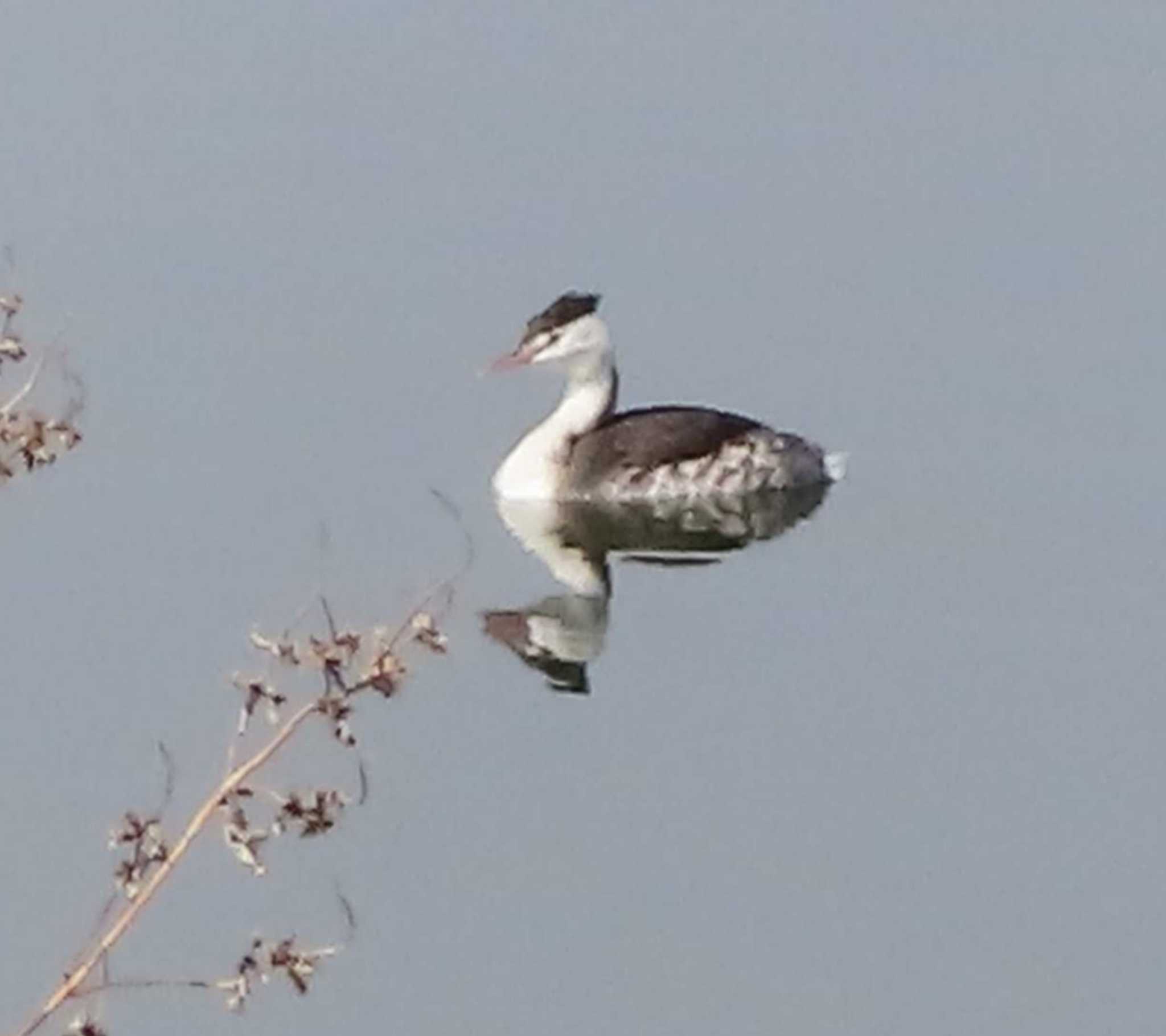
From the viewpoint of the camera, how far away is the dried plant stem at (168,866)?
116 inches

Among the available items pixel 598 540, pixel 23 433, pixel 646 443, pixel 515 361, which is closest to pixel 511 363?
pixel 515 361

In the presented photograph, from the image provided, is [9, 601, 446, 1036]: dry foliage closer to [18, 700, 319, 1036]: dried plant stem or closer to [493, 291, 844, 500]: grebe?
[18, 700, 319, 1036]: dried plant stem

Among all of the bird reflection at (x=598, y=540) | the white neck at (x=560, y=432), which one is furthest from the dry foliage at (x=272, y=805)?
the white neck at (x=560, y=432)

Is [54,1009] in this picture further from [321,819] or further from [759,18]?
[759,18]

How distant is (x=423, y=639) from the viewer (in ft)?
10.2

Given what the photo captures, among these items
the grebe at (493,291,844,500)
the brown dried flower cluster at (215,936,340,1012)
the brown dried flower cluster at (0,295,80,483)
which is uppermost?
the grebe at (493,291,844,500)

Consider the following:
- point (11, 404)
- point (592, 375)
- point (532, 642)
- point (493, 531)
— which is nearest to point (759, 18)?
point (592, 375)

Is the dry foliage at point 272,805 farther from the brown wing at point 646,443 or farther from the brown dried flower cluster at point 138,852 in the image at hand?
the brown wing at point 646,443

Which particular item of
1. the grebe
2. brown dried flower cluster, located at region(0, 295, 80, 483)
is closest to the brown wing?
the grebe

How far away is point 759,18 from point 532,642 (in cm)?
797

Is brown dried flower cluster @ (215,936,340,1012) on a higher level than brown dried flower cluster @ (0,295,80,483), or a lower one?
lower

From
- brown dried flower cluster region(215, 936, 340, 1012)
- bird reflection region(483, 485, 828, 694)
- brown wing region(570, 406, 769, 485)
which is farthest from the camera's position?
brown wing region(570, 406, 769, 485)

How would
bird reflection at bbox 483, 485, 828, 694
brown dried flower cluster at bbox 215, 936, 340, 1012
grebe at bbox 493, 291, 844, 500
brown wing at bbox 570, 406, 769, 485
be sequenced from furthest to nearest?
brown wing at bbox 570, 406, 769, 485
grebe at bbox 493, 291, 844, 500
bird reflection at bbox 483, 485, 828, 694
brown dried flower cluster at bbox 215, 936, 340, 1012

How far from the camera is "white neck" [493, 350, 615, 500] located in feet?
41.7
